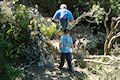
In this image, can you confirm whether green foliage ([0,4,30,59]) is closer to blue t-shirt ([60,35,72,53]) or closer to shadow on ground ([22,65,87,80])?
shadow on ground ([22,65,87,80])

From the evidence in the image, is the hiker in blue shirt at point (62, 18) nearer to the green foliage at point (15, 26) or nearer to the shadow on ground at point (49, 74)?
the green foliage at point (15, 26)

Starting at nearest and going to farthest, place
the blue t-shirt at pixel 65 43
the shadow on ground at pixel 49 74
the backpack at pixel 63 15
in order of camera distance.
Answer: the shadow on ground at pixel 49 74 → the blue t-shirt at pixel 65 43 → the backpack at pixel 63 15

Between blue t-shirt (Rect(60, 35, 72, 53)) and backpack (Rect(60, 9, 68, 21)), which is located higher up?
backpack (Rect(60, 9, 68, 21))

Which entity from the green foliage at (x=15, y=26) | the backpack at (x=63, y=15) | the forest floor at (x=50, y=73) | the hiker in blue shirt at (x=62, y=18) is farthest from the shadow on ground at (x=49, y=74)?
the backpack at (x=63, y=15)

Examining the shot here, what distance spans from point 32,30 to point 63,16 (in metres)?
1.20

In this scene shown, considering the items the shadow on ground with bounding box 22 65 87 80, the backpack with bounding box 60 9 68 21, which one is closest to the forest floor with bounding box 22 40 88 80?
the shadow on ground with bounding box 22 65 87 80

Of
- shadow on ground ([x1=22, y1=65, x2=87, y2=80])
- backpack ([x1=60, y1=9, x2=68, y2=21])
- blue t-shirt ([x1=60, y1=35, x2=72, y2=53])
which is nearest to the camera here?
shadow on ground ([x1=22, y1=65, x2=87, y2=80])

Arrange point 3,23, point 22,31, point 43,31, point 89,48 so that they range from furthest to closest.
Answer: point 89,48 < point 43,31 < point 22,31 < point 3,23

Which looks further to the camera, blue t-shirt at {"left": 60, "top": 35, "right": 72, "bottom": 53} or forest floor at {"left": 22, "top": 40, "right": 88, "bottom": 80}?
blue t-shirt at {"left": 60, "top": 35, "right": 72, "bottom": 53}

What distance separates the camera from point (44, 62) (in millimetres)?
4547

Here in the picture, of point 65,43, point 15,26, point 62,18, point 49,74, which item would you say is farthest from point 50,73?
point 62,18

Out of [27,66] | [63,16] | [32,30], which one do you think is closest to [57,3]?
[63,16]

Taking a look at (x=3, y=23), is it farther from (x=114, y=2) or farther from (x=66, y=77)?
(x=114, y=2)

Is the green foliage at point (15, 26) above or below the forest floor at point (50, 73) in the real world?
above
